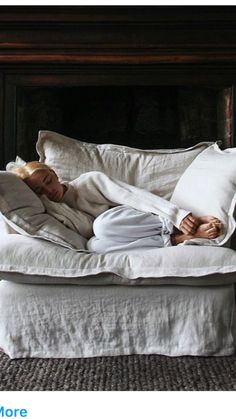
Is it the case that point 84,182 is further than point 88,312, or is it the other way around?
point 84,182

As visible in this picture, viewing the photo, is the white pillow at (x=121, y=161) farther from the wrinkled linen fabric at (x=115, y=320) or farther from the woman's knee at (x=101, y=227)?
the wrinkled linen fabric at (x=115, y=320)

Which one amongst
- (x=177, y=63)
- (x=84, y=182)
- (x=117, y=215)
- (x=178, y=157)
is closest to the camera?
(x=117, y=215)

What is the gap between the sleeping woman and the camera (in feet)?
Answer: 6.91

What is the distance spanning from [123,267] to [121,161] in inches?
31.5

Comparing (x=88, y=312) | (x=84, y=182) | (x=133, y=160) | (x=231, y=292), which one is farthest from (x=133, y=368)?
(x=133, y=160)

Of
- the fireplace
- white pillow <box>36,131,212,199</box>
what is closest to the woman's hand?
white pillow <box>36,131,212,199</box>

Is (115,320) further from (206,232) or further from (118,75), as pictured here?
(118,75)

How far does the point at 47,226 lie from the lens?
2.03 m

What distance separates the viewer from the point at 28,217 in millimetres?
2041

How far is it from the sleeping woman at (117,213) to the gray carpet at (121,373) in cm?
43

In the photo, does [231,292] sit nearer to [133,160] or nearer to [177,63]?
[133,160]

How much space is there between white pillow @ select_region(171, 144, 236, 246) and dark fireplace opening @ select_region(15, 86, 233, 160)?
903 millimetres

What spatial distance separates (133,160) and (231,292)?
88 centimetres

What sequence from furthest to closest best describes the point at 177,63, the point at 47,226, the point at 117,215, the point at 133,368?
the point at 177,63 < the point at 117,215 < the point at 47,226 < the point at 133,368
